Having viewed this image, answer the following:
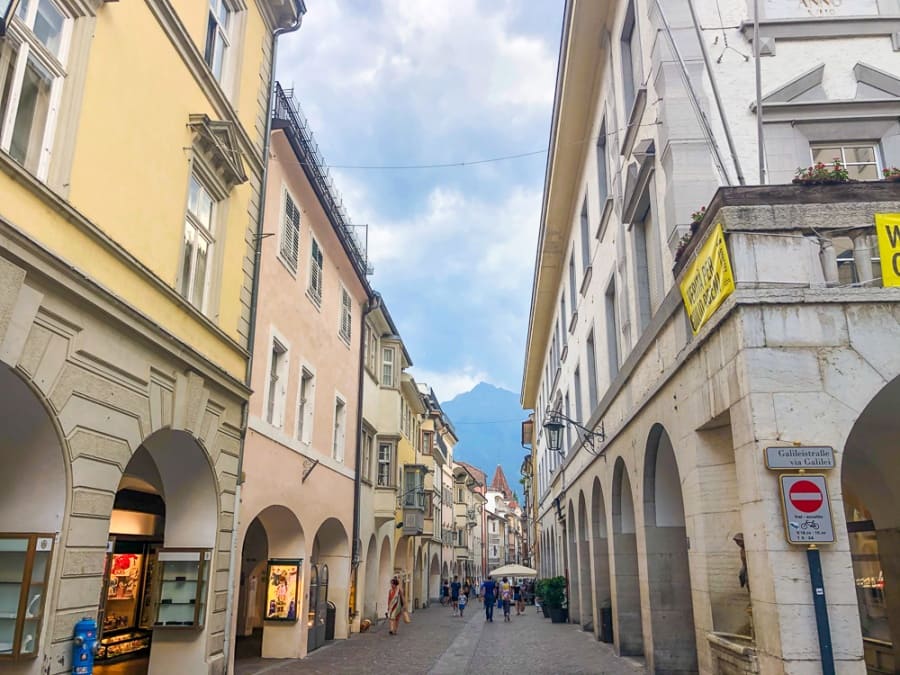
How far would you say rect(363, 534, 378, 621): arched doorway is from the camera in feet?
82.2

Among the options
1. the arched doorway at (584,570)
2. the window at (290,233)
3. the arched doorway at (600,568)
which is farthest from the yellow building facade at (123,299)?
the arched doorway at (584,570)

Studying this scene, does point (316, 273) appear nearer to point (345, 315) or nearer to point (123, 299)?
point (345, 315)

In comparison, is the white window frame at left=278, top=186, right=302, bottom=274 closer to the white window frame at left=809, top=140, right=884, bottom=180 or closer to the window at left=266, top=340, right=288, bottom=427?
the window at left=266, top=340, right=288, bottom=427

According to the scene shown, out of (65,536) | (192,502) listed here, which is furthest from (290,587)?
(65,536)

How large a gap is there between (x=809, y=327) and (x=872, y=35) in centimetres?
657

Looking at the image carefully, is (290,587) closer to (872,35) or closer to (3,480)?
(3,480)

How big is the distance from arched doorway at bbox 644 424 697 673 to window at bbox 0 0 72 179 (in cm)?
928

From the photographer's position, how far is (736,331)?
763 cm

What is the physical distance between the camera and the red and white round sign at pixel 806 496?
6.91 meters

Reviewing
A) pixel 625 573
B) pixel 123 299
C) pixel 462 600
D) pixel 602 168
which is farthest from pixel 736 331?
pixel 462 600

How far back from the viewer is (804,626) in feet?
21.9

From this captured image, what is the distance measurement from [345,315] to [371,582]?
9.99 m

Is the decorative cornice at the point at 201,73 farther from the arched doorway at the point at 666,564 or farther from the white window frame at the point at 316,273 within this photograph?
the arched doorway at the point at 666,564

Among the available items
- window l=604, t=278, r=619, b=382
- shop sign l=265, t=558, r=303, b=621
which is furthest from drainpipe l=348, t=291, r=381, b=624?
window l=604, t=278, r=619, b=382
